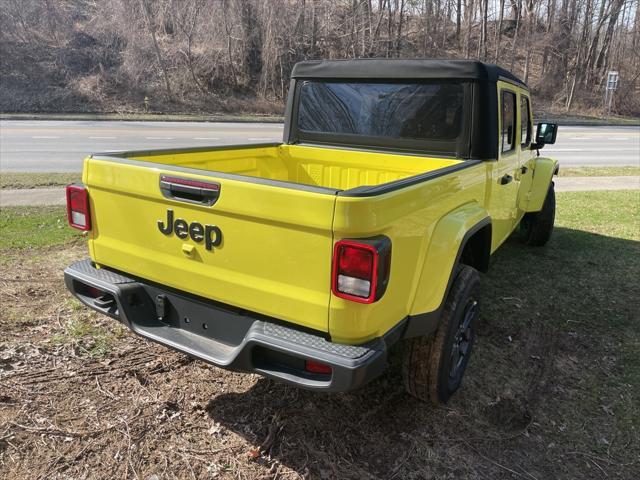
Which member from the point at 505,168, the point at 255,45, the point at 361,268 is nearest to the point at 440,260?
the point at 361,268

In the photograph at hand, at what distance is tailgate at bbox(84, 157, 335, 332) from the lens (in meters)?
2.36

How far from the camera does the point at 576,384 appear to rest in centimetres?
360

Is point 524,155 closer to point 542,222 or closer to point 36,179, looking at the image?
point 542,222

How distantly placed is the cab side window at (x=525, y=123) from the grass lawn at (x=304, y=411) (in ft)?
5.34

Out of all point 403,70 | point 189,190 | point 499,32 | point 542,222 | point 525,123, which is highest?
point 499,32

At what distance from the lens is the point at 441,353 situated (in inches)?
119

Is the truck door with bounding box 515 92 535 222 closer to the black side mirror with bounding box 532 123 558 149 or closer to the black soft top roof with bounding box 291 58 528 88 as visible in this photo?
the black side mirror with bounding box 532 123 558 149

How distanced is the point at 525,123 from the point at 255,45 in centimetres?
2934

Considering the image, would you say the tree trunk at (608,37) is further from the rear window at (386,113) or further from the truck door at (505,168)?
the rear window at (386,113)

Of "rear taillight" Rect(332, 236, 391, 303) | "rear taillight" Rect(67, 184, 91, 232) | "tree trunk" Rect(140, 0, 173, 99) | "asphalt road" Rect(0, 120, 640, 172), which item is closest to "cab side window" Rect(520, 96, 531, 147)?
"rear taillight" Rect(332, 236, 391, 303)

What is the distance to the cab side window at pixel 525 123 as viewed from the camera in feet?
15.8

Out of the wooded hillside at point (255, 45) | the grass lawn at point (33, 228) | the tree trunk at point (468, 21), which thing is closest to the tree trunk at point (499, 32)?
the wooded hillside at point (255, 45)

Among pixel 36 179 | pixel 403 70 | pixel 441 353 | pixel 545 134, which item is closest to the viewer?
pixel 441 353

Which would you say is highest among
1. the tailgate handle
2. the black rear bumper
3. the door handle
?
the tailgate handle
